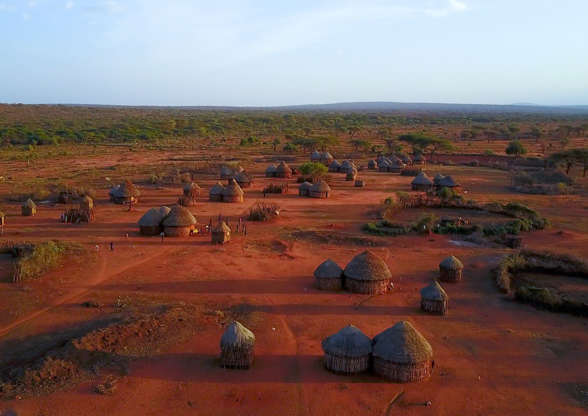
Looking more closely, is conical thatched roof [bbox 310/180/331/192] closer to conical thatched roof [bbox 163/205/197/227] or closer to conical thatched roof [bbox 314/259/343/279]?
conical thatched roof [bbox 163/205/197/227]

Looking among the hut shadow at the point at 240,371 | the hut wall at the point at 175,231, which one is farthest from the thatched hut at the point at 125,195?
the hut shadow at the point at 240,371

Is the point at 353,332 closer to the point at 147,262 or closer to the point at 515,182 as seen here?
the point at 147,262

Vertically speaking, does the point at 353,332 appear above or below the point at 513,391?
above

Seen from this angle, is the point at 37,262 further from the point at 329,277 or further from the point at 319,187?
the point at 319,187

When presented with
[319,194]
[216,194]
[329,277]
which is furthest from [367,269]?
[319,194]

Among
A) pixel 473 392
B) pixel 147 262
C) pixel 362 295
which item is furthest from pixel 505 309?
pixel 147 262

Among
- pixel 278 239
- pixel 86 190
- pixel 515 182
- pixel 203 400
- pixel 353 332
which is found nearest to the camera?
pixel 203 400
